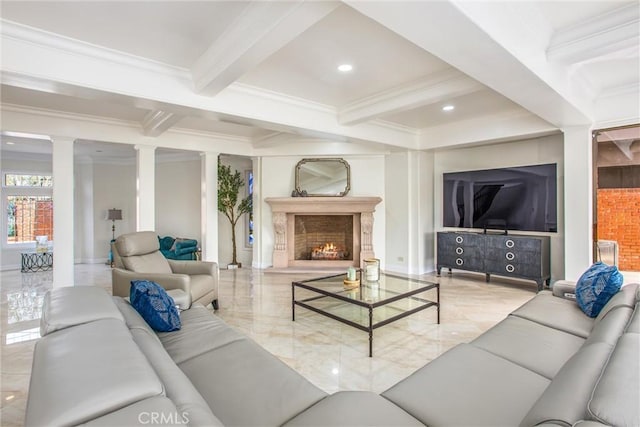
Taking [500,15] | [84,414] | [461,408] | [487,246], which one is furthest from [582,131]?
[84,414]

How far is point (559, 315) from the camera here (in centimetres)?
238

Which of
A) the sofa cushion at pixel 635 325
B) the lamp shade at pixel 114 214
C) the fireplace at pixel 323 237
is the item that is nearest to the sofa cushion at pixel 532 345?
the sofa cushion at pixel 635 325

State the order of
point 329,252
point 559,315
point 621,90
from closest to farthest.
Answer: point 559,315 → point 621,90 → point 329,252

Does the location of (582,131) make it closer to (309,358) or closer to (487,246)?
(487,246)

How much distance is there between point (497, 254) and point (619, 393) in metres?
4.67

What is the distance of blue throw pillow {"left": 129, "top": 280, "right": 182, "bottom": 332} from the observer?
82.8 inches

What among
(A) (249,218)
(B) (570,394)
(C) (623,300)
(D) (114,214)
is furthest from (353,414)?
(D) (114,214)

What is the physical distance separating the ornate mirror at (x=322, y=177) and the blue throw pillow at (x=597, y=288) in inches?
169

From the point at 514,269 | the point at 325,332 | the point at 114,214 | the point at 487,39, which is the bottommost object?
the point at 325,332

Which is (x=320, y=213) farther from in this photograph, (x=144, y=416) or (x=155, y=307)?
(x=144, y=416)

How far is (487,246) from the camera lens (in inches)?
205

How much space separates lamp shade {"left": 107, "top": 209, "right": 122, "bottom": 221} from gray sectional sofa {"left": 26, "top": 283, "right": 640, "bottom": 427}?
644cm

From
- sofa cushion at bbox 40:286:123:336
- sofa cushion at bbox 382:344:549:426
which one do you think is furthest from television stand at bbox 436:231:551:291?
sofa cushion at bbox 40:286:123:336

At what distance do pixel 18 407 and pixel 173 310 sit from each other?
108 centimetres
